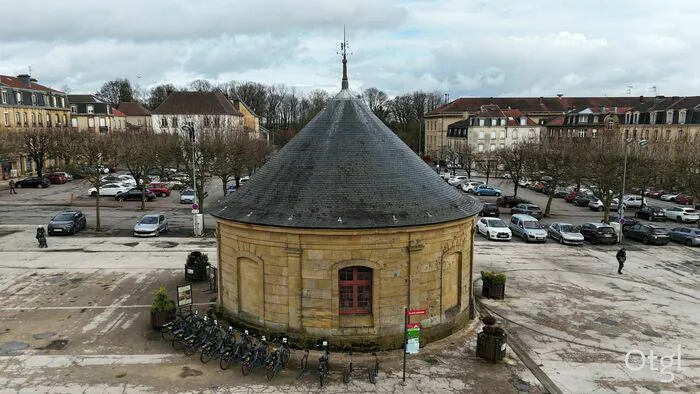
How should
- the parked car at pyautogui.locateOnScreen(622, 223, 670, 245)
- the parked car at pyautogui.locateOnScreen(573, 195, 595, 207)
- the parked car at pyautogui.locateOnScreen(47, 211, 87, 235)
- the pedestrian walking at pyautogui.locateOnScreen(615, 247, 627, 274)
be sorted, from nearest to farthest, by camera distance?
the pedestrian walking at pyautogui.locateOnScreen(615, 247, 627, 274) < the parked car at pyautogui.locateOnScreen(47, 211, 87, 235) < the parked car at pyautogui.locateOnScreen(622, 223, 670, 245) < the parked car at pyautogui.locateOnScreen(573, 195, 595, 207)

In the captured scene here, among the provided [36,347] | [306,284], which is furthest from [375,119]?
[36,347]

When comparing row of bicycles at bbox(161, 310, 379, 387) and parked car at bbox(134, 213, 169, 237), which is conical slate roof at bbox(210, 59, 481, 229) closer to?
row of bicycles at bbox(161, 310, 379, 387)

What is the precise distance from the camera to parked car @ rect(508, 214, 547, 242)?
33.1m

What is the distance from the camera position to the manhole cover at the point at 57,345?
16.2 metres

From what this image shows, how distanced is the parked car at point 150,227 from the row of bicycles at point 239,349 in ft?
55.3

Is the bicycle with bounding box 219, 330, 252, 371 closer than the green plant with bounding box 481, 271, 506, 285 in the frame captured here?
Yes

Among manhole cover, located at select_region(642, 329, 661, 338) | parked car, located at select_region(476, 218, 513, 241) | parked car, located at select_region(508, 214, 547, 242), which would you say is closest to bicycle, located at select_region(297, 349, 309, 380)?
manhole cover, located at select_region(642, 329, 661, 338)

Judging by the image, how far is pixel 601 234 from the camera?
33.2 m

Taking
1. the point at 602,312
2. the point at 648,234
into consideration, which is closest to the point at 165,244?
the point at 602,312

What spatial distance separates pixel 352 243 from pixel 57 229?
2458cm

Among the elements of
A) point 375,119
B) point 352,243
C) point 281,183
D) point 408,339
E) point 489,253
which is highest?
point 375,119

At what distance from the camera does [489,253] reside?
30.0 m

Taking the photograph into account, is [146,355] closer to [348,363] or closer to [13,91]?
[348,363]

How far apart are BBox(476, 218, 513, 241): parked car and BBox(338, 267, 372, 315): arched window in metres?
19.3
